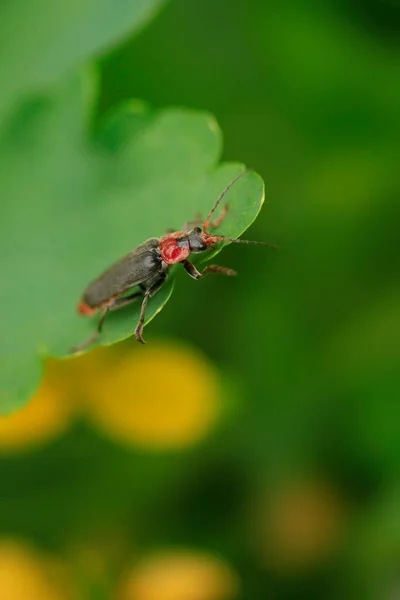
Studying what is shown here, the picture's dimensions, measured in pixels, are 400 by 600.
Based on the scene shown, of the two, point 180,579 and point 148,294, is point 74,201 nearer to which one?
point 148,294

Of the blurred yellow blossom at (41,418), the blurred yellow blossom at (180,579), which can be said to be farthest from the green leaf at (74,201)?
the blurred yellow blossom at (180,579)

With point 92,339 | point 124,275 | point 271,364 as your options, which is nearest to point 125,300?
point 124,275

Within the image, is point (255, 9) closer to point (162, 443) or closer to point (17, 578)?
point (162, 443)

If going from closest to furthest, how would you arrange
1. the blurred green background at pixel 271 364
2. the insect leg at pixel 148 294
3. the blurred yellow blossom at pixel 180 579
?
the insect leg at pixel 148 294 → the blurred yellow blossom at pixel 180 579 → the blurred green background at pixel 271 364

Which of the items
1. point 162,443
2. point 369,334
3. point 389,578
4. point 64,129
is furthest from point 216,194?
point 389,578

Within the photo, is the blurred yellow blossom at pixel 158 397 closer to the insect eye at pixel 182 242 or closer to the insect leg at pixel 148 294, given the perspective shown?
the insect leg at pixel 148 294

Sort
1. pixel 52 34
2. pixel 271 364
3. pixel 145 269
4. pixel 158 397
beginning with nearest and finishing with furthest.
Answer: pixel 145 269 < pixel 52 34 < pixel 158 397 < pixel 271 364
